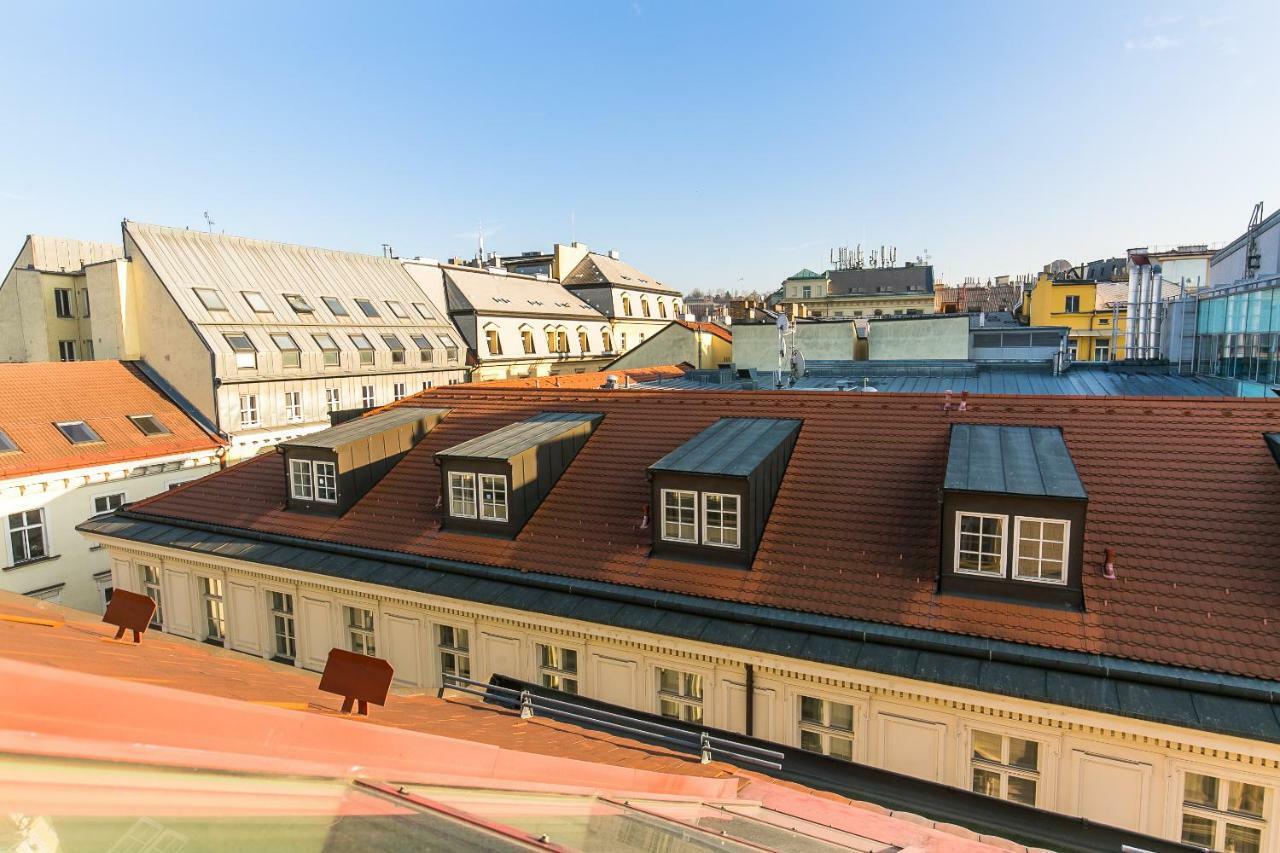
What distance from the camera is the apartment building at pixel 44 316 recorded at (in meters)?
41.6

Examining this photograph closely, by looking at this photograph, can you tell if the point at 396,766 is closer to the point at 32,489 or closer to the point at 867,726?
the point at 867,726

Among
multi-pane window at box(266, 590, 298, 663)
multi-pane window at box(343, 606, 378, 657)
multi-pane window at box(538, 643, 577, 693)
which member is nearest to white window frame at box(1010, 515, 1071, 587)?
multi-pane window at box(538, 643, 577, 693)

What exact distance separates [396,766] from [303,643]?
15094 mm

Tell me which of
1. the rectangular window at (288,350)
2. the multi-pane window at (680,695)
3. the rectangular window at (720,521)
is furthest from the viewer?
the rectangular window at (288,350)

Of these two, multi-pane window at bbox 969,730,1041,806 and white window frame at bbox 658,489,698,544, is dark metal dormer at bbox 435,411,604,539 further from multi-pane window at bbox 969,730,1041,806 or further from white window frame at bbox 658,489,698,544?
multi-pane window at bbox 969,730,1041,806

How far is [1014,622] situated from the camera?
38.0ft

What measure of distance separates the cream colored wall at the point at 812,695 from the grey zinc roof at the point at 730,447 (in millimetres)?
3285

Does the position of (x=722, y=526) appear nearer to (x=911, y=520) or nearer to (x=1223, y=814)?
(x=911, y=520)

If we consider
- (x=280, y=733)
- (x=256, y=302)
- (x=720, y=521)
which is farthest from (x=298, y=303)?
(x=280, y=733)

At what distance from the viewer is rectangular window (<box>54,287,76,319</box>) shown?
41.8 m

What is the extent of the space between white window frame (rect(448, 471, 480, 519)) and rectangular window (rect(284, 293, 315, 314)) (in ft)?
98.0

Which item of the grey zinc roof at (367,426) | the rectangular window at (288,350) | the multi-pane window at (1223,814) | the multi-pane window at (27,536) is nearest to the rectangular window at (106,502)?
the multi-pane window at (27,536)

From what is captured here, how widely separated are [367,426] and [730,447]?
10.6 metres

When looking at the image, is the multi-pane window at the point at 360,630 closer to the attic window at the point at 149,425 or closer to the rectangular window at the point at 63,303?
the attic window at the point at 149,425
